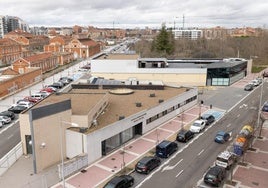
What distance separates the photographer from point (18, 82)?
183 ft

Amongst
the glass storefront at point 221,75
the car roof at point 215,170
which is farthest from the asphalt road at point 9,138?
the glass storefront at point 221,75

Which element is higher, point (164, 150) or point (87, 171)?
point (164, 150)

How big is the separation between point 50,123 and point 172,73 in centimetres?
3919

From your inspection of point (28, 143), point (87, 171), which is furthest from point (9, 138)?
point (87, 171)

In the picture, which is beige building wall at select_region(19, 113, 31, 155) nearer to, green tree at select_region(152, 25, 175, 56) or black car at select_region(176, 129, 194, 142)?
black car at select_region(176, 129, 194, 142)

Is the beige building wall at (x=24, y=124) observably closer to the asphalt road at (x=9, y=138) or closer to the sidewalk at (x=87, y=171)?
the sidewalk at (x=87, y=171)

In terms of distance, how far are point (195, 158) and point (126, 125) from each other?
7857 millimetres

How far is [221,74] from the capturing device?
5941 cm

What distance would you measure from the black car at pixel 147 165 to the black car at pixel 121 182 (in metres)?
1.83

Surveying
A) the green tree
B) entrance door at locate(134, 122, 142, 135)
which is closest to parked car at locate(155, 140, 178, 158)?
entrance door at locate(134, 122, 142, 135)

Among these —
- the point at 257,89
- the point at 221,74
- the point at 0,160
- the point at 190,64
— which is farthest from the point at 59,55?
the point at 0,160

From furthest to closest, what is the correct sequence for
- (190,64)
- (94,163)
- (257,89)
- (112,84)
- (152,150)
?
(190,64)
(257,89)
(112,84)
(152,150)
(94,163)

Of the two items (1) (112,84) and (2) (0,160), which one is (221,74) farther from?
(2) (0,160)

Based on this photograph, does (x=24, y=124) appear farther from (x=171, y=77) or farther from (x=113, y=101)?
(x=171, y=77)
